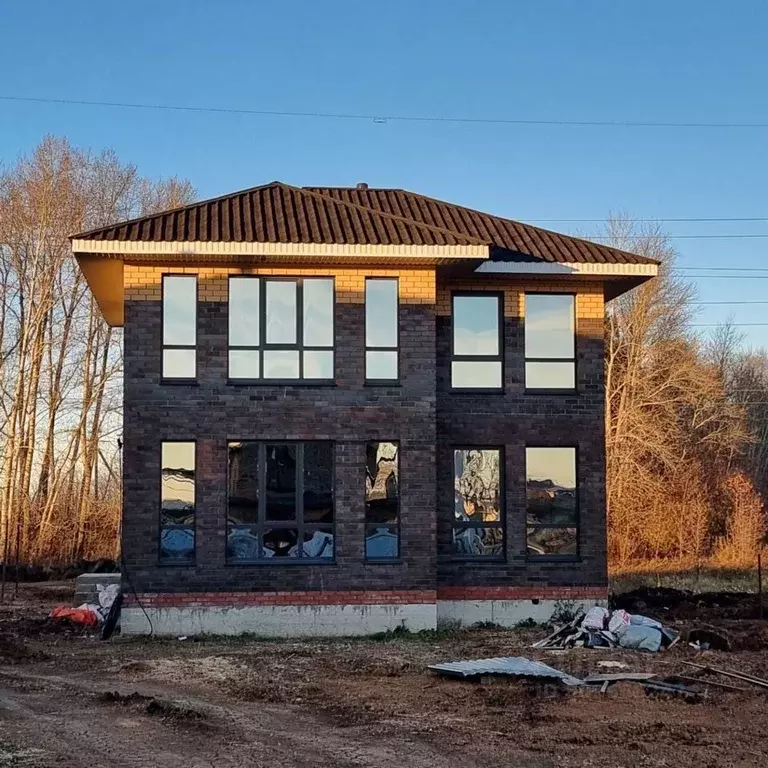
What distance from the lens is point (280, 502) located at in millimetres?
16375

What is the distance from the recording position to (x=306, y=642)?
15.8 m

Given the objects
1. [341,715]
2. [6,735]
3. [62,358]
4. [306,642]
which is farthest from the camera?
[62,358]

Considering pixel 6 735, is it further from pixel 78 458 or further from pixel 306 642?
pixel 78 458

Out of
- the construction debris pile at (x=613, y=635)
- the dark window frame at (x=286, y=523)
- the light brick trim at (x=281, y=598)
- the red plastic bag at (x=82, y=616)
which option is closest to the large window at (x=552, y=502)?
the construction debris pile at (x=613, y=635)

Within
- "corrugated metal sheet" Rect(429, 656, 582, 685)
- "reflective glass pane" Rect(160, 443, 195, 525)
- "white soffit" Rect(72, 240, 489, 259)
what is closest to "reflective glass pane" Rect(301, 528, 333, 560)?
"reflective glass pane" Rect(160, 443, 195, 525)

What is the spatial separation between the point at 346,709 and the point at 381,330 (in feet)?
23.6

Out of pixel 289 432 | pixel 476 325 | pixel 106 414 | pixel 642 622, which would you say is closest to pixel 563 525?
pixel 642 622

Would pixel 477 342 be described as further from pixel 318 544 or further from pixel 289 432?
pixel 318 544

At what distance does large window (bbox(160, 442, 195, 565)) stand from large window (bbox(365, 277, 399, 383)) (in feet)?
10.0

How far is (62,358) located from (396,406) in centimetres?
2246

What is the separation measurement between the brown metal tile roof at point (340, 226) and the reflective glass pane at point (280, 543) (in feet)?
14.4

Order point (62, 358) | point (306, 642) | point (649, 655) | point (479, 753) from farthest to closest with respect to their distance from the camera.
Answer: point (62, 358) → point (306, 642) → point (649, 655) → point (479, 753)

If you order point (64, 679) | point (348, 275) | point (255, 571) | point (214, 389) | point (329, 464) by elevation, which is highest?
point (348, 275)

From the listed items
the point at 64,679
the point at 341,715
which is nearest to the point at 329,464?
the point at 64,679
